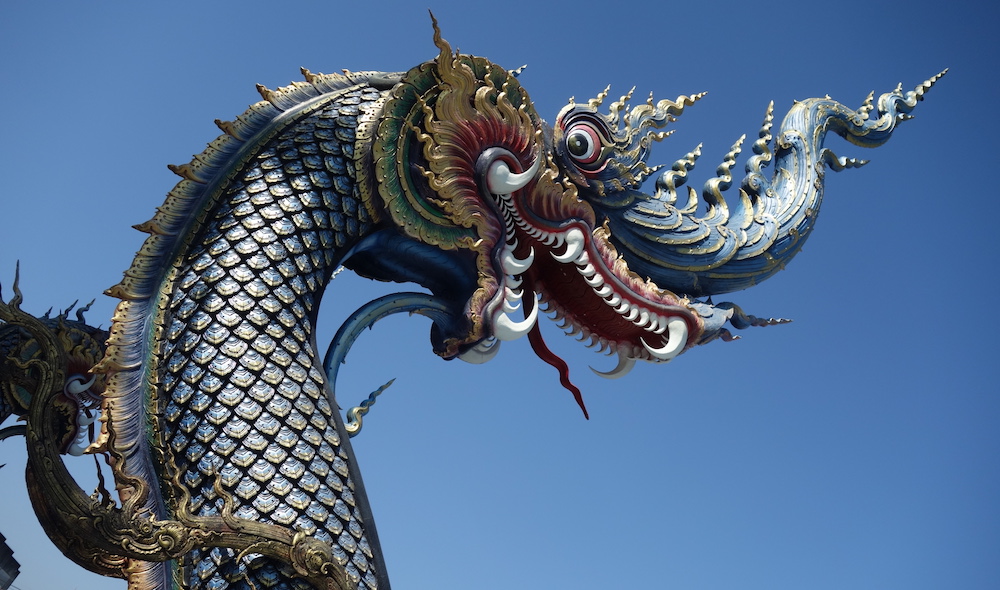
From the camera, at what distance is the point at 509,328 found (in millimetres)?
4410

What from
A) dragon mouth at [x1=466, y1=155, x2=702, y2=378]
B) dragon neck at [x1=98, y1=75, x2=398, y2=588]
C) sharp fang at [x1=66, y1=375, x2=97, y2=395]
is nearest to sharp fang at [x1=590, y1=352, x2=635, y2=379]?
dragon mouth at [x1=466, y1=155, x2=702, y2=378]

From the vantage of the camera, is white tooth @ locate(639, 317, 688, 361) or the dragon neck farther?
white tooth @ locate(639, 317, 688, 361)

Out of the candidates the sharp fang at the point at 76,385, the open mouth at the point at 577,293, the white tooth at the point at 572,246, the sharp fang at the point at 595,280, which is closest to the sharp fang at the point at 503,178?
the open mouth at the point at 577,293

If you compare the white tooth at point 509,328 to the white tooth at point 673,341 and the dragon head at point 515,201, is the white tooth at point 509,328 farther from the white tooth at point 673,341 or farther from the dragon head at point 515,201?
the white tooth at point 673,341

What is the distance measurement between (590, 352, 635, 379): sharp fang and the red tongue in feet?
0.57

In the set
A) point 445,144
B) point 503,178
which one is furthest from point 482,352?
point 445,144

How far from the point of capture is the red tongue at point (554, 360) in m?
4.87

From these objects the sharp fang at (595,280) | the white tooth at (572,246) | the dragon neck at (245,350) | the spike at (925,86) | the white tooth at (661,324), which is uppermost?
the spike at (925,86)

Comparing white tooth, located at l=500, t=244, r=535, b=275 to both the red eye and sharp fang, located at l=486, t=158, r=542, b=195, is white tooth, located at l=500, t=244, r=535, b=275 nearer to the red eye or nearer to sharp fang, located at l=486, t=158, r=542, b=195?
sharp fang, located at l=486, t=158, r=542, b=195

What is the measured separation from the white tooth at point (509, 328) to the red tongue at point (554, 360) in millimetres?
354

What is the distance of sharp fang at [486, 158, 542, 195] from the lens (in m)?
4.39

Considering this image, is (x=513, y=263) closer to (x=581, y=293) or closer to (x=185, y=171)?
(x=581, y=293)

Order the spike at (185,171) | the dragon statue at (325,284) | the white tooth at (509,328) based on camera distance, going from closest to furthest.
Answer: the dragon statue at (325,284) < the spike at (185,171) < the white tooth at (509,328)

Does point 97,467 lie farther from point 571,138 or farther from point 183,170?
point 571,138
